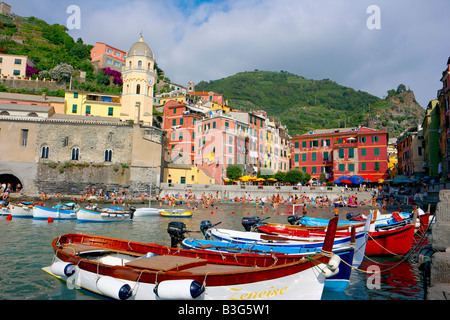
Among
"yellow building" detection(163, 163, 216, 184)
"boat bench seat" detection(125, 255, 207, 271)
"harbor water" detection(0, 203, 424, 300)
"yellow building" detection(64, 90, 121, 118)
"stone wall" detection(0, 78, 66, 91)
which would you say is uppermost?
"stone wall" detection(0, 78, 66, 91)

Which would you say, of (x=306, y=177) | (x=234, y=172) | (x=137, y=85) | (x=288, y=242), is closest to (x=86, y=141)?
(x=137, y=85)

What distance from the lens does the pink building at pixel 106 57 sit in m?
81.6

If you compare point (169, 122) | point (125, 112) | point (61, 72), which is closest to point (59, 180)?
point (125, 112)

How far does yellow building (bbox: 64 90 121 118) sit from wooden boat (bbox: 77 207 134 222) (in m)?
35.2

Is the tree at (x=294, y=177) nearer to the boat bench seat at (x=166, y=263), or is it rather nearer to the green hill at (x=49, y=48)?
the green hill at (x=49, y=48)

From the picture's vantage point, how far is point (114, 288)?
7684 mm

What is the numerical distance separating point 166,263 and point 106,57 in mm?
85907

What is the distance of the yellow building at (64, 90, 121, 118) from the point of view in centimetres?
5866

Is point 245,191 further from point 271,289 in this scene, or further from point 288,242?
point 271,289

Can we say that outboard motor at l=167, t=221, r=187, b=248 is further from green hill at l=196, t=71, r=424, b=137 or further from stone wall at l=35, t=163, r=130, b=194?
green hill at l=196, t=71, r=424, b=137

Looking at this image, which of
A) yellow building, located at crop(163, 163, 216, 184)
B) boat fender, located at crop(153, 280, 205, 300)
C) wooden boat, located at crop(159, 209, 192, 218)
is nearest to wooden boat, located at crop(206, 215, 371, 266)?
boat fender, located at crop(153, 280, 205, 300)

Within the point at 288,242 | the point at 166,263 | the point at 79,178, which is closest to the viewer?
the point at 166,263

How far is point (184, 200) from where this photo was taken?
4572cm
